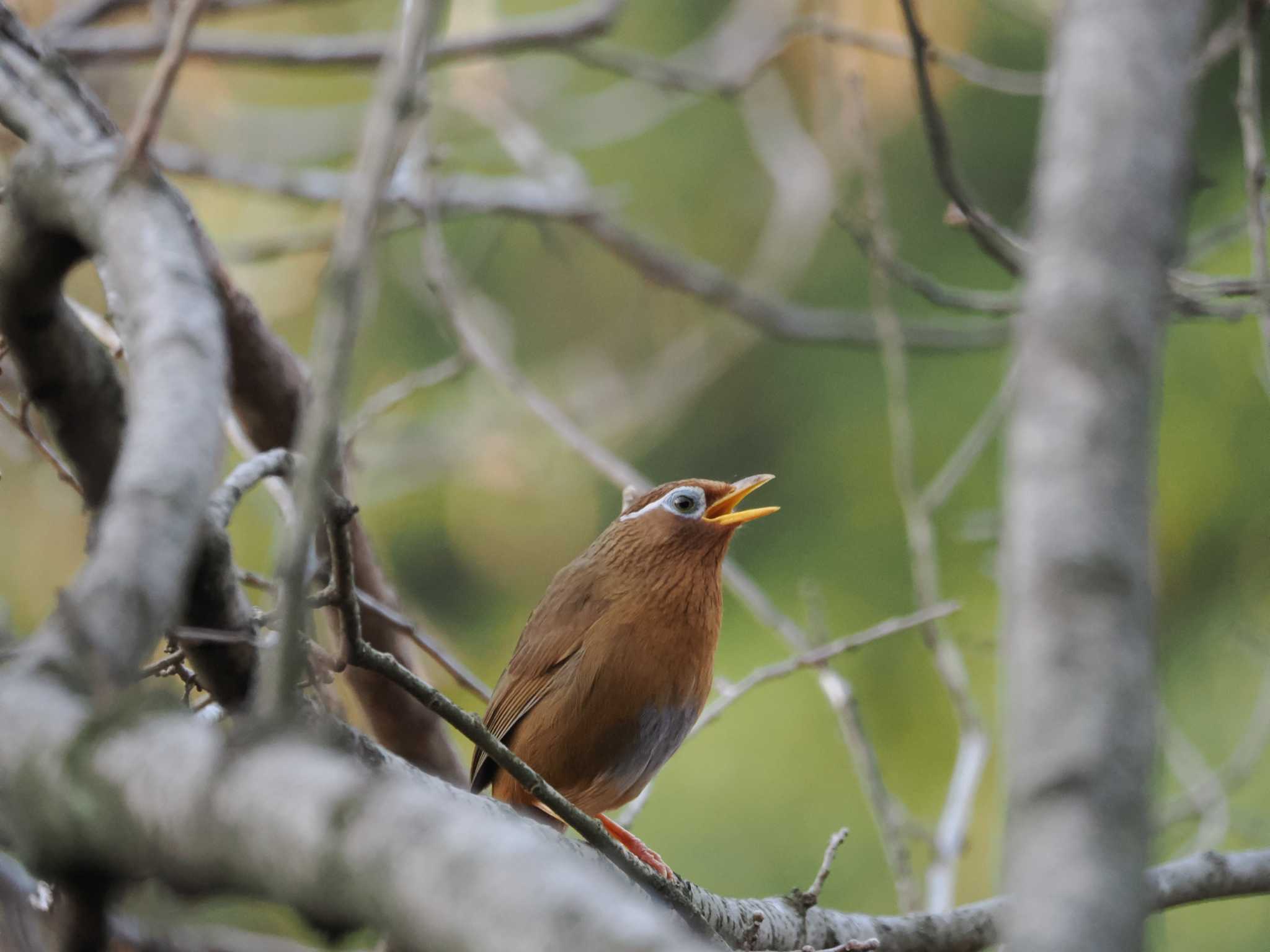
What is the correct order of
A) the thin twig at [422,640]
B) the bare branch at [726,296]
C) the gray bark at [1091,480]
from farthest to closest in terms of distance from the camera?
the bare branch at [726,296] → the thin twig at [422,640] → the gray bark at [1091,480]

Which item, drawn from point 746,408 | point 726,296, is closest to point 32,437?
point 726,296

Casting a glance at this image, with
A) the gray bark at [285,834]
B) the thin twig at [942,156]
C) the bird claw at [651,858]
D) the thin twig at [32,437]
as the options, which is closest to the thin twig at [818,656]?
the bird claw at [651,858]

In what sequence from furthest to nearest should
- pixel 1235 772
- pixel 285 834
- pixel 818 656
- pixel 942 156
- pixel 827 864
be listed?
pixel 1235 772 → pixel 818 656 → pixel 942 156 → pixel 827 864 → pixel 285 834

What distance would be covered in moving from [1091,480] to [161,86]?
1.22 meters

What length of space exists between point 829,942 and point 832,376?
5757mm

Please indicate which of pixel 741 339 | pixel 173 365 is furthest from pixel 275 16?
pixel 173 365

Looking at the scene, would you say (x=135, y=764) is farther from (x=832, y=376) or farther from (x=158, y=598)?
(x=832, y=376)

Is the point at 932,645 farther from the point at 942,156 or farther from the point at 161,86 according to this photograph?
the point at 161,86

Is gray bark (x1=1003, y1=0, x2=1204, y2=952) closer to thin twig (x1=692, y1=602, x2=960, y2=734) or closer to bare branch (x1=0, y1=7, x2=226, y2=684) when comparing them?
bare branch (x1=0, y1=7, x2=226, y2=684)

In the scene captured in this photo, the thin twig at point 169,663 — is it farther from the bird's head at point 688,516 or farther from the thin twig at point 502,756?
the bird's head at point 688,516

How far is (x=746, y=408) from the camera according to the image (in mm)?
9289

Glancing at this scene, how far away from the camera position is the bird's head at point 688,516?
4.63 m

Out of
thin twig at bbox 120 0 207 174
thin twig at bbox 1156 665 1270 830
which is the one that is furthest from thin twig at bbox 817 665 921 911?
thin twig at bbox 120 0 207 174

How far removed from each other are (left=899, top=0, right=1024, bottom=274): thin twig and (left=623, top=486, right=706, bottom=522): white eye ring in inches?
58.2
